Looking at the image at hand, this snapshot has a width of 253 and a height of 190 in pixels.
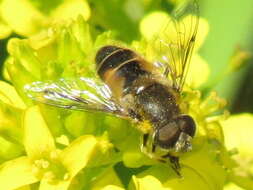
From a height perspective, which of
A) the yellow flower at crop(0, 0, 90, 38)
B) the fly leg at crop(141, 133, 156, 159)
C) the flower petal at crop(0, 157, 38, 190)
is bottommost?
the flower petal at crop(0, 157, 38, 190)

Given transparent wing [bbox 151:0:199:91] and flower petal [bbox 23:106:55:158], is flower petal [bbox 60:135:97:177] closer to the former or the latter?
flower petal [bbox 23:106:55:158]

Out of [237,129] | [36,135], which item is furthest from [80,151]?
[237,129]

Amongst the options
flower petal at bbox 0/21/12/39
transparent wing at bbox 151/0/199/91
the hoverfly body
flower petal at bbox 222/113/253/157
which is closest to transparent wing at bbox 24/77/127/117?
the hoverfly body

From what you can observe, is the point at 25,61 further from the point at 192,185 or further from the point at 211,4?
the point at 211,4

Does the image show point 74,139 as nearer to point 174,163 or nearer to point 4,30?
point 174,163

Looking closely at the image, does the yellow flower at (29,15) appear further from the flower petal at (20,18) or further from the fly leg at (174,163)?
the fly leg at (174,163)

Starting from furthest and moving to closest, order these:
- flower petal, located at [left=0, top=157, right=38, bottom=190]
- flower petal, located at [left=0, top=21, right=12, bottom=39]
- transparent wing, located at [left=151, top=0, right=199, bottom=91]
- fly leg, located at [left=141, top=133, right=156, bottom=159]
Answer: flower petal, located at [left=0, top=21, right=12, bottom=39], transparent wing, located at [left=151, top=0, right=199, bottom=91], fly leg, located at [left=141, top=133, right=156, bottom=159], flower petal, located at [left=0, top=157, right=38, bottom=190]
